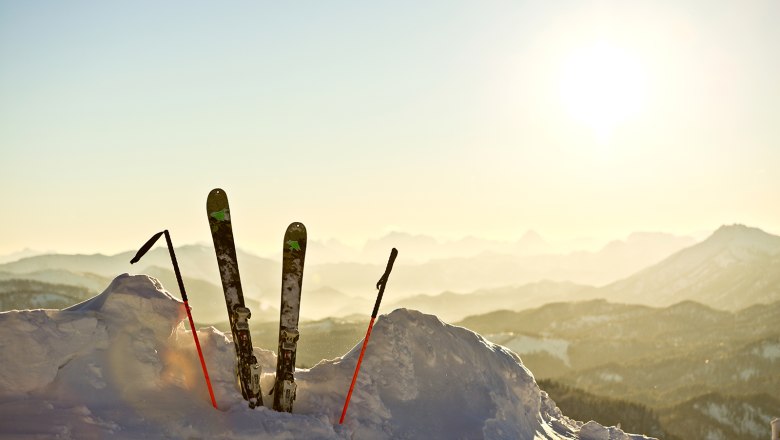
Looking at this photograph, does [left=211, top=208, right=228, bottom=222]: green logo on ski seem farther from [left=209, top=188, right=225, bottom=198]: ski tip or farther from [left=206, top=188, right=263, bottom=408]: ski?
[left=209, top=188, right=225, bottom=198]: ski tip

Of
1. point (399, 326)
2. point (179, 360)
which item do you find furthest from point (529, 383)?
point (179, 360)

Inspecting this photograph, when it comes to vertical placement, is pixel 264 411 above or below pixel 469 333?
below

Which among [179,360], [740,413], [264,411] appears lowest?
[740,413]

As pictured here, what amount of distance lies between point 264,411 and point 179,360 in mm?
2027

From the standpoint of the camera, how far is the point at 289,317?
38.6 ft

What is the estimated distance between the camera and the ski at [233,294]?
11570 millimetres

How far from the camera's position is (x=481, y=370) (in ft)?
48.1

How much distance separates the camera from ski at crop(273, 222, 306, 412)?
461 inches

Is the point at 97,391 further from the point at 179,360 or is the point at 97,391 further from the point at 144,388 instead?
the point at 179,360

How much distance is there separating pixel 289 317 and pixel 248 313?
82 centimetres

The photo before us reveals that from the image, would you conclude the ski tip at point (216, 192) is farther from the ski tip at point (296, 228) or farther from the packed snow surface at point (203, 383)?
the packed snow surface at point (203, 383)

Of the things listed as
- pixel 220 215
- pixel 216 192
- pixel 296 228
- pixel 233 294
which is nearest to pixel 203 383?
pixel 233 294

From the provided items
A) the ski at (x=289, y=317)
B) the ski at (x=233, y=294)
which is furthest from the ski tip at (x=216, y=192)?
the ski at (x=289, y=317)

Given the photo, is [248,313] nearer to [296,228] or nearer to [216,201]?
[296,228]
